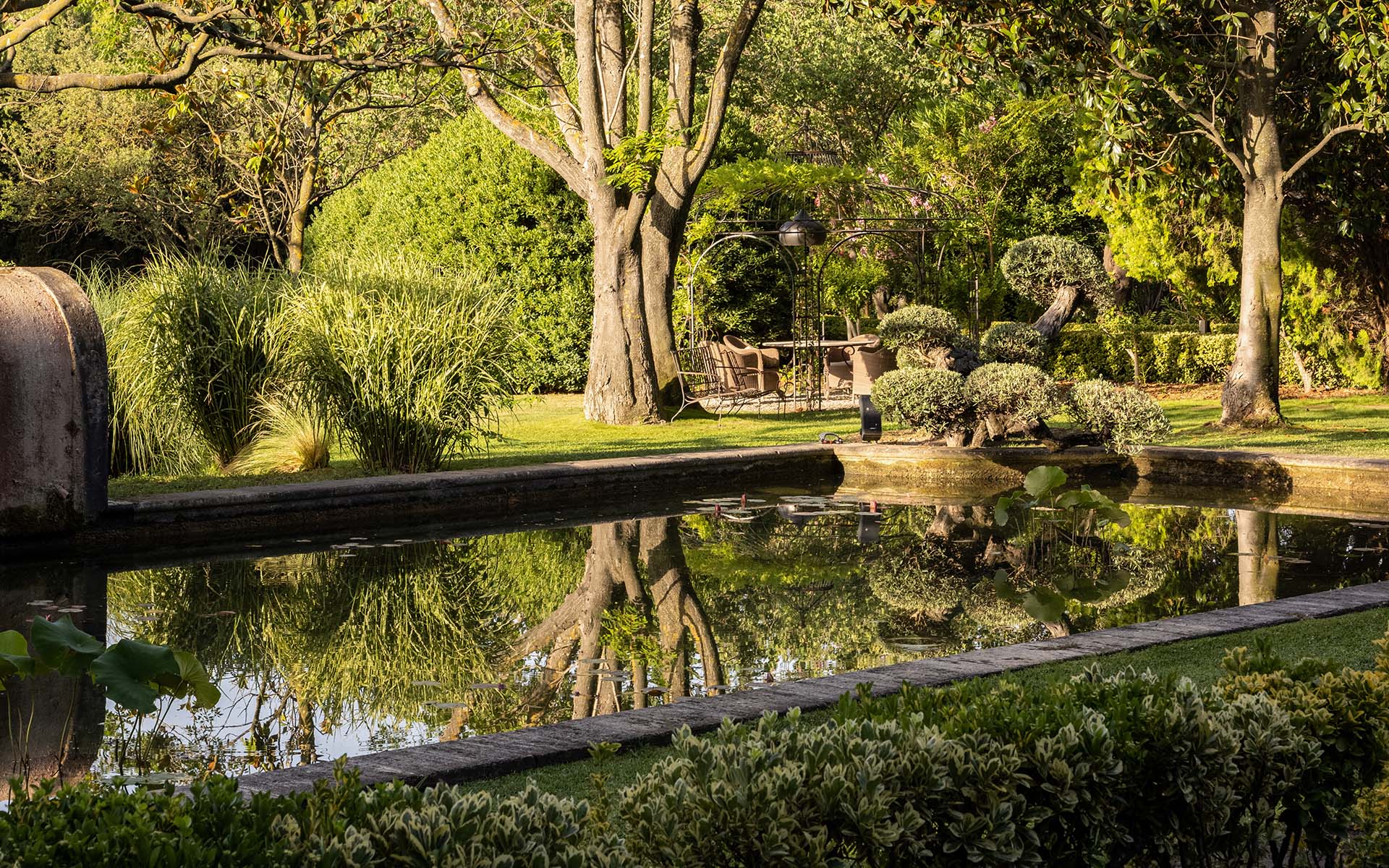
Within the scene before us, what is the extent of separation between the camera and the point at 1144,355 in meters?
20.2

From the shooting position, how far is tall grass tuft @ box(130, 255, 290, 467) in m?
10.2

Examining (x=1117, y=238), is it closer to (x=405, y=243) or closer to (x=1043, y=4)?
(x=1043, y=4)

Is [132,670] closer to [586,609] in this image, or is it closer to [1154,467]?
[586,609]

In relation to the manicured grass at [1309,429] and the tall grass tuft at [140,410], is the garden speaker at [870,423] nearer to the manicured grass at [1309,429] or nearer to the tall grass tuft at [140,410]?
the manicured grass at [1309,429]

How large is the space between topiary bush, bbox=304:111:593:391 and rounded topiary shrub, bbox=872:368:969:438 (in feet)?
25.6

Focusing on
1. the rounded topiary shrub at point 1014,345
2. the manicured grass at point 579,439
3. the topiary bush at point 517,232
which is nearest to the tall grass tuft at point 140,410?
the manicured grass at point 579,439

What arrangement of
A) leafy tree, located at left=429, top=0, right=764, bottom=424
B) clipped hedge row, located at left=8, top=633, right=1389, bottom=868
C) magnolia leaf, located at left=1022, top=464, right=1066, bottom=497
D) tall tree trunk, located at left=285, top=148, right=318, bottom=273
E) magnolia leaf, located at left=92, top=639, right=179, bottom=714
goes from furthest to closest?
1. tall tree trunk, located at left=285, top=148, right=318, bottom=273
2. leafy tree, located at left=429, top=0, right=764, bottom=424
3. magnolia leaf, located at left=1022, top=464, right=1066, bottom=497
4. magnolia leaf, located at left=92, top=639, right=179, bottom=714
5. clipped hedge row, located at left=8, top=633, right=1389, bottom=868

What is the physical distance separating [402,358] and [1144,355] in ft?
43.6

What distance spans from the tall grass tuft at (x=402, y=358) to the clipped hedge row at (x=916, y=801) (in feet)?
24.2

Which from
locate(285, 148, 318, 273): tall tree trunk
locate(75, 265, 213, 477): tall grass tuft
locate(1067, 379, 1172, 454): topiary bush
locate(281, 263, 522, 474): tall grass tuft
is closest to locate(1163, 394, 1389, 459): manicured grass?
locate(1067, 379, 1172, 454): topiary bush

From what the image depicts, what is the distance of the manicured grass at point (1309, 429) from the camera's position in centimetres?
1184

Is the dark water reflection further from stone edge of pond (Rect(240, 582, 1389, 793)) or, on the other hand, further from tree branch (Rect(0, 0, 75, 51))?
tree branch (Rect(0, 0, 75, 51))

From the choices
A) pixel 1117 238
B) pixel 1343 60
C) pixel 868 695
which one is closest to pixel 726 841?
pixel 868 695

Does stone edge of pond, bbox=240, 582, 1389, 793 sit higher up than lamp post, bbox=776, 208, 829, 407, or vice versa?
lamp post, bbox=776, 208, 829, 407
